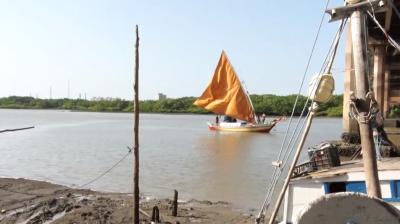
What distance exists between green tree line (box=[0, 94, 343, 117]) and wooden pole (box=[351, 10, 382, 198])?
68.6 meters

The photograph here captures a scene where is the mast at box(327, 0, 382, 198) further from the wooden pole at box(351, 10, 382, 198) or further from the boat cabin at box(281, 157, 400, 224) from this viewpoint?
the boat cabin at box(281, 157, 400, 224)

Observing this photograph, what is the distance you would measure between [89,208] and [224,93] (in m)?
34.6

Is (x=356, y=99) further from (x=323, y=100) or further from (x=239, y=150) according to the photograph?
(x=239, y=150)

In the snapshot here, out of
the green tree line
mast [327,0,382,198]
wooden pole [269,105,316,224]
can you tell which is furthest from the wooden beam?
the green tree line

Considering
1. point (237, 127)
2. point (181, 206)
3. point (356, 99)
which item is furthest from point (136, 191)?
point (237, 127)

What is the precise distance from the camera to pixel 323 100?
6660mm

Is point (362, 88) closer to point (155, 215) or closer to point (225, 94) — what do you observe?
point (155, 215)

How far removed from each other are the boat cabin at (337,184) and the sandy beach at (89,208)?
3.93 m

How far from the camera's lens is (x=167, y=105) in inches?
5374

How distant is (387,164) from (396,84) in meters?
36.0

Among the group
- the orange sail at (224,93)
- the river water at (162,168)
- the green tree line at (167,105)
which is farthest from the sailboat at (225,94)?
the green tree line at (167,105)

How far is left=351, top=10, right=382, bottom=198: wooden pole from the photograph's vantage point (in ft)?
17.7

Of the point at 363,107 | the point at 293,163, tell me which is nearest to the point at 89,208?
the point at 293,163

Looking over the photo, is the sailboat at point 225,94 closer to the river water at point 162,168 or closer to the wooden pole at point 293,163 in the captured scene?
the river water at point 162,168
